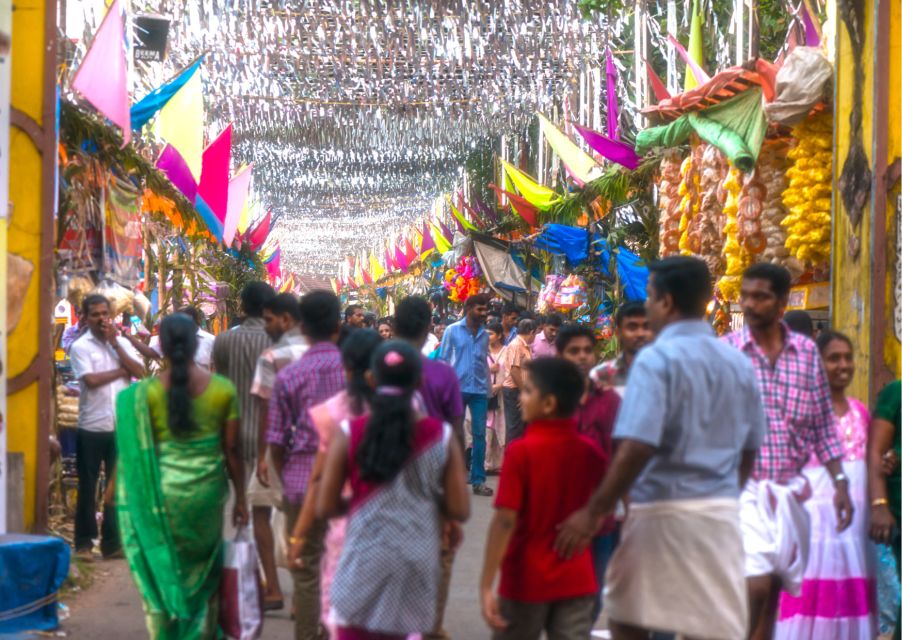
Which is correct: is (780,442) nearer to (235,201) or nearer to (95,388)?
(95,388)

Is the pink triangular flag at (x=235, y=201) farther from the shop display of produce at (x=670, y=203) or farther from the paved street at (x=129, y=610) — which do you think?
the paved street at (x=129, y=610)

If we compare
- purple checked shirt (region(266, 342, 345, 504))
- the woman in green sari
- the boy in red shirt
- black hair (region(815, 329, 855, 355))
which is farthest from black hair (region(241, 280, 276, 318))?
the boy in red shirt

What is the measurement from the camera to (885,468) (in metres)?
5.39

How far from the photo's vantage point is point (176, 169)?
1384cm

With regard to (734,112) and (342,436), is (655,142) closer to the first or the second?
(734,112)

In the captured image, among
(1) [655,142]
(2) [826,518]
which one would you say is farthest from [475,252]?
(2) [826,518]

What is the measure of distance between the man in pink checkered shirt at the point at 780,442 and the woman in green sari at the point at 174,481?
7.06 feet

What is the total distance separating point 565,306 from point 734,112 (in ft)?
23.0

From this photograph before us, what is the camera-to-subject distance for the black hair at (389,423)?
13.6ft

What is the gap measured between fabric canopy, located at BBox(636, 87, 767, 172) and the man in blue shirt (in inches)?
102

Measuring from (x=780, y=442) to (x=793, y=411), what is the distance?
0.42 ft

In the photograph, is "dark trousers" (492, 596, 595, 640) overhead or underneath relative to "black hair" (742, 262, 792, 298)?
underneath

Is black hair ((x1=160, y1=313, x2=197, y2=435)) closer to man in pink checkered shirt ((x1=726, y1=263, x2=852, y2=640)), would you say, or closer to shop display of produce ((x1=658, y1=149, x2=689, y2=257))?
man in pink checkered shirt ((x1=726, y1=263, x2=852, y2=640))

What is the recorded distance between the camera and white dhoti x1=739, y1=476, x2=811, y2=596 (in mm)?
5094
